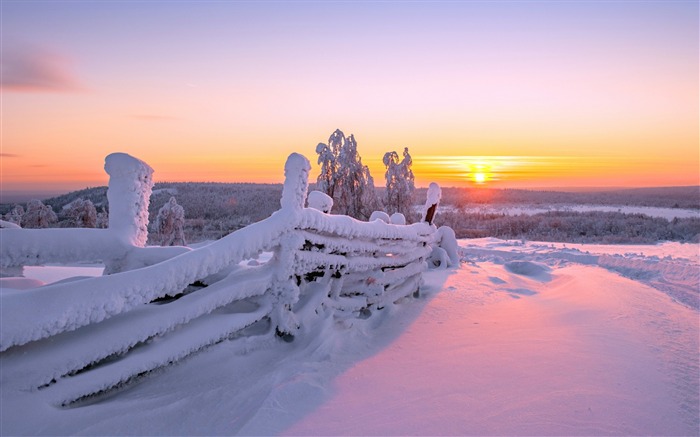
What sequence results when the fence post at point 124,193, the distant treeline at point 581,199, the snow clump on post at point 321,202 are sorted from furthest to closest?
the distant treeline at point 581,199 < the snow clump on post at point 321,202 < the fence post at point 124,193

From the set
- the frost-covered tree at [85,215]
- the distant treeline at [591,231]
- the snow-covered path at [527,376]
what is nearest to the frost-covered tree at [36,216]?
the frost-covered tree at [85,215]

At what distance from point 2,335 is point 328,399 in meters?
1.83

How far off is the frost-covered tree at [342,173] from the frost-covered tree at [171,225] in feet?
20.7

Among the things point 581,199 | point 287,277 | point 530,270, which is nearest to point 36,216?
point 287,277

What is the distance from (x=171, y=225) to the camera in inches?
553

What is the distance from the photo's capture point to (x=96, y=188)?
7212 centimetres

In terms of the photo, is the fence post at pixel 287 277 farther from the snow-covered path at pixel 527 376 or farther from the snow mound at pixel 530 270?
the snow mound at pixel 530 270

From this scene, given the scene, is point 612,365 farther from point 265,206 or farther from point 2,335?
point 265,206

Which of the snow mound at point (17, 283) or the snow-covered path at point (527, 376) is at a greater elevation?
the snow mound at point (17, 283)

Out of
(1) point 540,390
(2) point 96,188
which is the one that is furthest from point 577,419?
(2) point 96,188

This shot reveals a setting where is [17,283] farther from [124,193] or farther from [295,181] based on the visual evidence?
[295,181]

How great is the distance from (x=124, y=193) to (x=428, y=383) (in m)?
2.79

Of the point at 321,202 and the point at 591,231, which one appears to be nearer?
the point at 321,202

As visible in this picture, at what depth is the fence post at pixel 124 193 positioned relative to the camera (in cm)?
342
